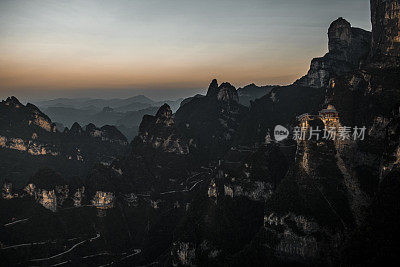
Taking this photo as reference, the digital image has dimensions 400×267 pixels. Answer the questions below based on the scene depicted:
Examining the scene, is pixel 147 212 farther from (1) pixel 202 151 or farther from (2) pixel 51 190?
(1) pixel 202 151

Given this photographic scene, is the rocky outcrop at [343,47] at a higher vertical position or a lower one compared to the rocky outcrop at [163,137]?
higher

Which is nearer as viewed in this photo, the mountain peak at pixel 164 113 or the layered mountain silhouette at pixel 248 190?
the layered mountain silhouette at pixel 248 190

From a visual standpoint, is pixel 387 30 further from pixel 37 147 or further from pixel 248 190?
pixel 37 147

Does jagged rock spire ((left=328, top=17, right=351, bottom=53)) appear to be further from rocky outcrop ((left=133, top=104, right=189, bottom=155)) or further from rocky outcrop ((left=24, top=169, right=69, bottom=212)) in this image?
rocky outcrop ((left=24, top=169, right=69, bottom=212))

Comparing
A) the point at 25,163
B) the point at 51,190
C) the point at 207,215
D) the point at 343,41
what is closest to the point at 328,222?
the point at 207,215

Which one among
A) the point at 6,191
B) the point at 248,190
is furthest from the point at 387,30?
the point at 6,191

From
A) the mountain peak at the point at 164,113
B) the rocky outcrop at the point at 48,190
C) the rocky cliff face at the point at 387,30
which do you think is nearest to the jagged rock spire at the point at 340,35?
the rocky cliff face at the point at 387,30

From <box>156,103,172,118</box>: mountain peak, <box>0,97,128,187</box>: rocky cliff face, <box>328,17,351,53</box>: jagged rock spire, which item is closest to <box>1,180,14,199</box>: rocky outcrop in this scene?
<box>0,97,128,187</box>: rocky cliff face

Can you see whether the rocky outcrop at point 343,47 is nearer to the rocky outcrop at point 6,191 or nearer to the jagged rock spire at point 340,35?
the jagged rock spire at point 340,35
